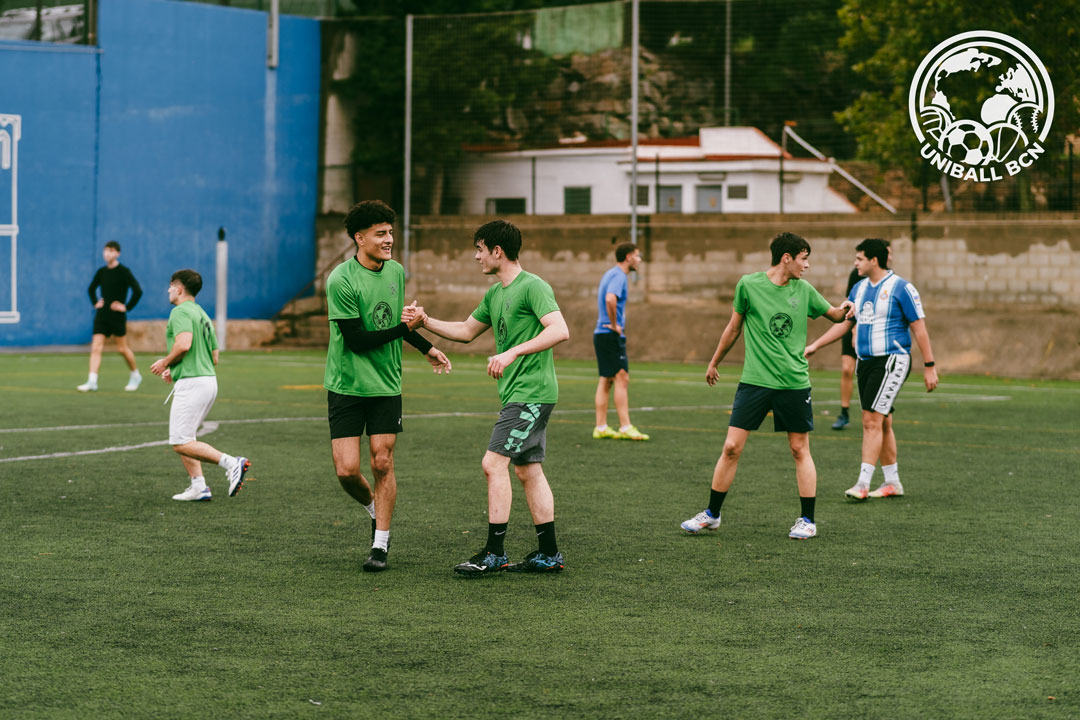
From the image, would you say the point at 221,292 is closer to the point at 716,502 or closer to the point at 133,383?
the point at 133,383

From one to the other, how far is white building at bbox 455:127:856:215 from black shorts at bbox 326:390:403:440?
24.0m

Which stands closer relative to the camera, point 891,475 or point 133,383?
point 891,475

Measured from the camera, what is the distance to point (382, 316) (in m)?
7.23

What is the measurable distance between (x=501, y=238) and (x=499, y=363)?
2.45 feet

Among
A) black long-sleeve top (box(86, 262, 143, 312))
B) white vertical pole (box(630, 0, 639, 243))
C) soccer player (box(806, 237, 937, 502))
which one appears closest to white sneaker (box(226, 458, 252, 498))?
soccer player (box(806, 237, 937, 502))

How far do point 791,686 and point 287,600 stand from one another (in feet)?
8.45

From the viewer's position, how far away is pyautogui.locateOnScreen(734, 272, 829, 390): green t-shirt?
333 inches

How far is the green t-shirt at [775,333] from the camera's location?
8.47 meters

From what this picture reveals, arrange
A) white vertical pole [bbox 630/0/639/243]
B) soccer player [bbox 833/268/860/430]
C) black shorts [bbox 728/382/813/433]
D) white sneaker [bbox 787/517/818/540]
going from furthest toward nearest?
white vertical pole [bbox 630/0/639/243], soccer player [bbox 833/268/860/430], black shorts [bbox 728/382/813/433], white sneaker [bbox 787/517/818/540]

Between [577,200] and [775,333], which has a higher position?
[577,200]

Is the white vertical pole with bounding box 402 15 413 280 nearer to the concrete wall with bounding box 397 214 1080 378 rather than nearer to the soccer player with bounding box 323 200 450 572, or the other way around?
the concrete wall with bounding box 397 214 1080 378

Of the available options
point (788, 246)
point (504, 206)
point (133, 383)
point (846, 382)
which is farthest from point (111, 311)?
point (504, 206)

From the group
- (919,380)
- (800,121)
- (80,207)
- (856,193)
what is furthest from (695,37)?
(80,207)

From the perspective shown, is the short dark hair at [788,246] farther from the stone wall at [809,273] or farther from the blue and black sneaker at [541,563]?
the stone wall at [809,273]
